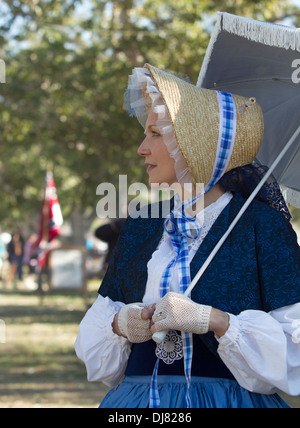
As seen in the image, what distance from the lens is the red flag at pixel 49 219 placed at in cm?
1734

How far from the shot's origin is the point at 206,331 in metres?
2.32

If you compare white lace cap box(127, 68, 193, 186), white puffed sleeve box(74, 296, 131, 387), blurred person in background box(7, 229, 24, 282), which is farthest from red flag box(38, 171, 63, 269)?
white puffed sleeve box(74, 296, 131, 387)

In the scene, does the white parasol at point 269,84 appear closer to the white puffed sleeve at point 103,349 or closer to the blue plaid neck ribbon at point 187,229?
the blue plaid neck ribbon at point 187,229

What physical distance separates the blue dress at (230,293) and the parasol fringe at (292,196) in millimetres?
475

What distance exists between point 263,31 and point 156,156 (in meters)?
0.57

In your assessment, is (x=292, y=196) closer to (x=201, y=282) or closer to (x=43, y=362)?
(x=201, y=282)

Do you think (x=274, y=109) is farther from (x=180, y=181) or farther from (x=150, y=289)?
(x=150, y=289)

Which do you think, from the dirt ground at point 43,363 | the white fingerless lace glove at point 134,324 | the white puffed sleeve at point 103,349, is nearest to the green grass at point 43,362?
the dirt ground at point 43,363

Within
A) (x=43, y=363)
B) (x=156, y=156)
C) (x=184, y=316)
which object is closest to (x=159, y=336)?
(x=184, y=316)

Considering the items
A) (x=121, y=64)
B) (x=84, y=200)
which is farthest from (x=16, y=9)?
(x=84, y=200)

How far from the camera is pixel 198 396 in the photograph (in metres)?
2.44
